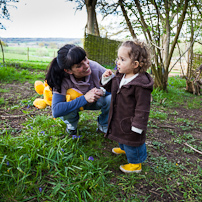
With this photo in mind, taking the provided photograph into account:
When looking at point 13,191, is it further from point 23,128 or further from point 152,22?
point 152,22

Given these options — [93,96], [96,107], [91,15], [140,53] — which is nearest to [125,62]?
[140,53]

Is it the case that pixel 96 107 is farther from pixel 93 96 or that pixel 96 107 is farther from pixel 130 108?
pixel 130 108

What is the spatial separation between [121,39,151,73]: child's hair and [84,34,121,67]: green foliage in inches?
261

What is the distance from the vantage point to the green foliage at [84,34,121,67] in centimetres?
845

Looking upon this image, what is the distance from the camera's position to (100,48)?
9.55m

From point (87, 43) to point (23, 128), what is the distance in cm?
667

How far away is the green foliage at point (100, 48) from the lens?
845 cm

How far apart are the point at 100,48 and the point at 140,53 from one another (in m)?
8.42

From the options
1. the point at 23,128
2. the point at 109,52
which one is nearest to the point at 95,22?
the point at 109,52

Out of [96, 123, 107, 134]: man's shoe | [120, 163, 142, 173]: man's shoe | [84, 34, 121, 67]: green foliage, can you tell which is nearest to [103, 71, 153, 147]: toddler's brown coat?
[120, 163, 142, 173]: man's shoe

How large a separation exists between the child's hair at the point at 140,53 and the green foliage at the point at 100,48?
664 centimetres

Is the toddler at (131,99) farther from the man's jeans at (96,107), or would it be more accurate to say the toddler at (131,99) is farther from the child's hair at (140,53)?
the man's jeans at (96,107)

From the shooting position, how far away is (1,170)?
5.01ft

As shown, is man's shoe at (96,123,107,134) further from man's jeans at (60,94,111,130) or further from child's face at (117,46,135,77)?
child's face at (117,46,135,77)
